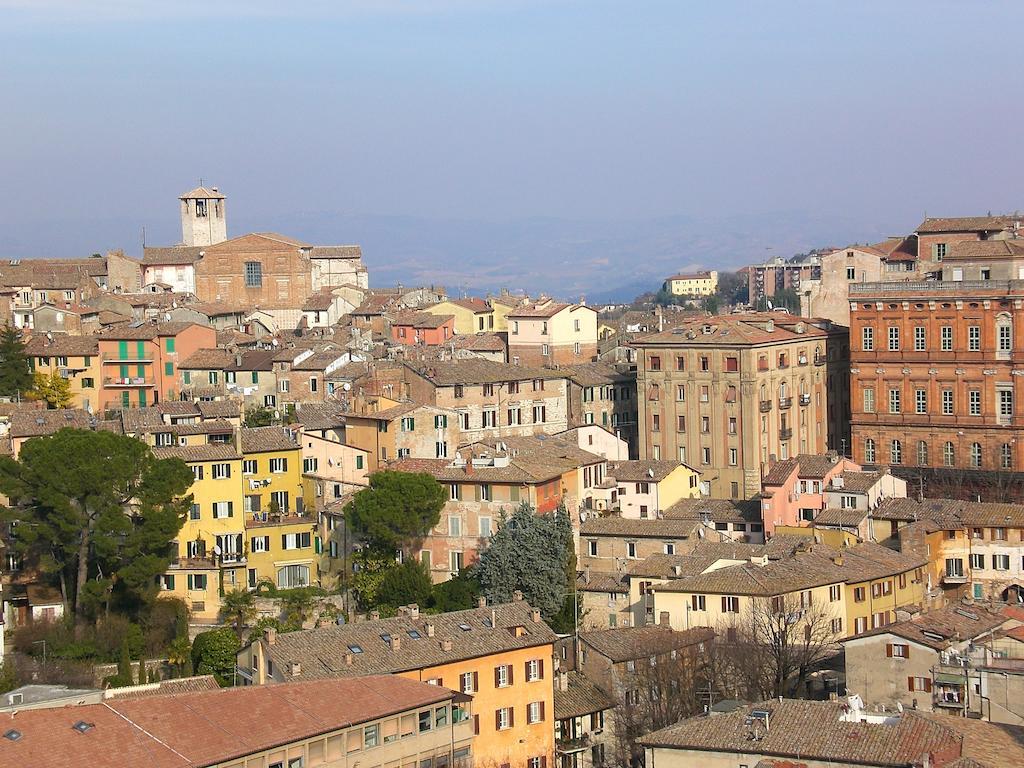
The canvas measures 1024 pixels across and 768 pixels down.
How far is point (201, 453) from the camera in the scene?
50.3 meters

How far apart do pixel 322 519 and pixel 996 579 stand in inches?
709

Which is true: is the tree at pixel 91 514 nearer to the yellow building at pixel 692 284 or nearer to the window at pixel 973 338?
the window at pixel 973 338

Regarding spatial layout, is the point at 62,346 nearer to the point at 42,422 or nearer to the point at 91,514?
the point at 42,422

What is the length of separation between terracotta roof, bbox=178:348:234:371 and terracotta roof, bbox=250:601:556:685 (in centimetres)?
2683

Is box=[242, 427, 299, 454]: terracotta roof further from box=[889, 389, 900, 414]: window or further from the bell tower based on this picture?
the bell tower

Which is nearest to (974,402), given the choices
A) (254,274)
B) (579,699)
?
(579,699)

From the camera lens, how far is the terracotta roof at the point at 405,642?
3769cm

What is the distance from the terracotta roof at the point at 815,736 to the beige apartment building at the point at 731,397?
27058 mm

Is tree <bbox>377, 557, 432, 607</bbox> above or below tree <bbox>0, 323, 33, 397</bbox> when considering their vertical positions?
below

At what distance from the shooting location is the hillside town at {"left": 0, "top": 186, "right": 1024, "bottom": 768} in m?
35.1

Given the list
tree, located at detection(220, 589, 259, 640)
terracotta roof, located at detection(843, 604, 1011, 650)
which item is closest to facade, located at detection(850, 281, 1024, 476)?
terracotta roof, located at detection(843, 604, 1011, 650)

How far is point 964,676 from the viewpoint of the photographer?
37.4 metres

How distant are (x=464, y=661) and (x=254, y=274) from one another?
53.8m

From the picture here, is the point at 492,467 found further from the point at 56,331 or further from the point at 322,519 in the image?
the point at 56,331
